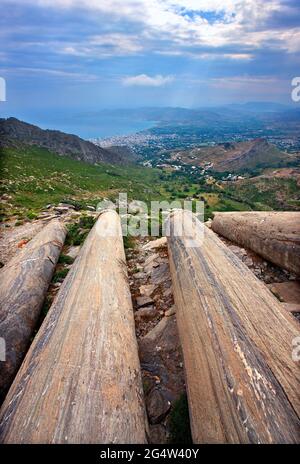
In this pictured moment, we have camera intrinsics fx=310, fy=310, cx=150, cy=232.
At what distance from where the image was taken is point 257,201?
271ft

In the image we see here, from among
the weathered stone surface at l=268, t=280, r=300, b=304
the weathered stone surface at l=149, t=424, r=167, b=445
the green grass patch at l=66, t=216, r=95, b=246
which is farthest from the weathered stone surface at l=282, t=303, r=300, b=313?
the green grass patch at l=66, t=216, r=95, b=246

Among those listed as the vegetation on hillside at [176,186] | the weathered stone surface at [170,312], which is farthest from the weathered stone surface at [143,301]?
the vegetation on hillside at [176,186]

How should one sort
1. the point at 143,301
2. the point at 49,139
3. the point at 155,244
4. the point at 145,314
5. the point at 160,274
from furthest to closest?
the point at 49,139, the point at 155,244, the point at 160,274, the point at 143,301, the point at 145,314

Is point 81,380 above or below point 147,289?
above

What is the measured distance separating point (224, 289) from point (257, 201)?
8290cm

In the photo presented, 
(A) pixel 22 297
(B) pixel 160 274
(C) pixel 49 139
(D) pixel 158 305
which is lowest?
(D) pixel 158 305

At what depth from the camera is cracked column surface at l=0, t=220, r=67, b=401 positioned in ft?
15.6

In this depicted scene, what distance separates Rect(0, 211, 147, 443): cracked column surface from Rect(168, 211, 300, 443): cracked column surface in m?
0.76

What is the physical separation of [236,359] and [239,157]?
156403 millimetres

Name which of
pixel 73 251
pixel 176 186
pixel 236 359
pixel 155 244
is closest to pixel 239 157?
pixel 176 186

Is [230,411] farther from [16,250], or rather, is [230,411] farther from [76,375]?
[16,250]

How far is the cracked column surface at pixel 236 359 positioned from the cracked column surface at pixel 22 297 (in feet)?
8.47

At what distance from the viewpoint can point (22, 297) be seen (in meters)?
6.03

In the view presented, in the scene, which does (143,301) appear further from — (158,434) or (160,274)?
(158,434)
